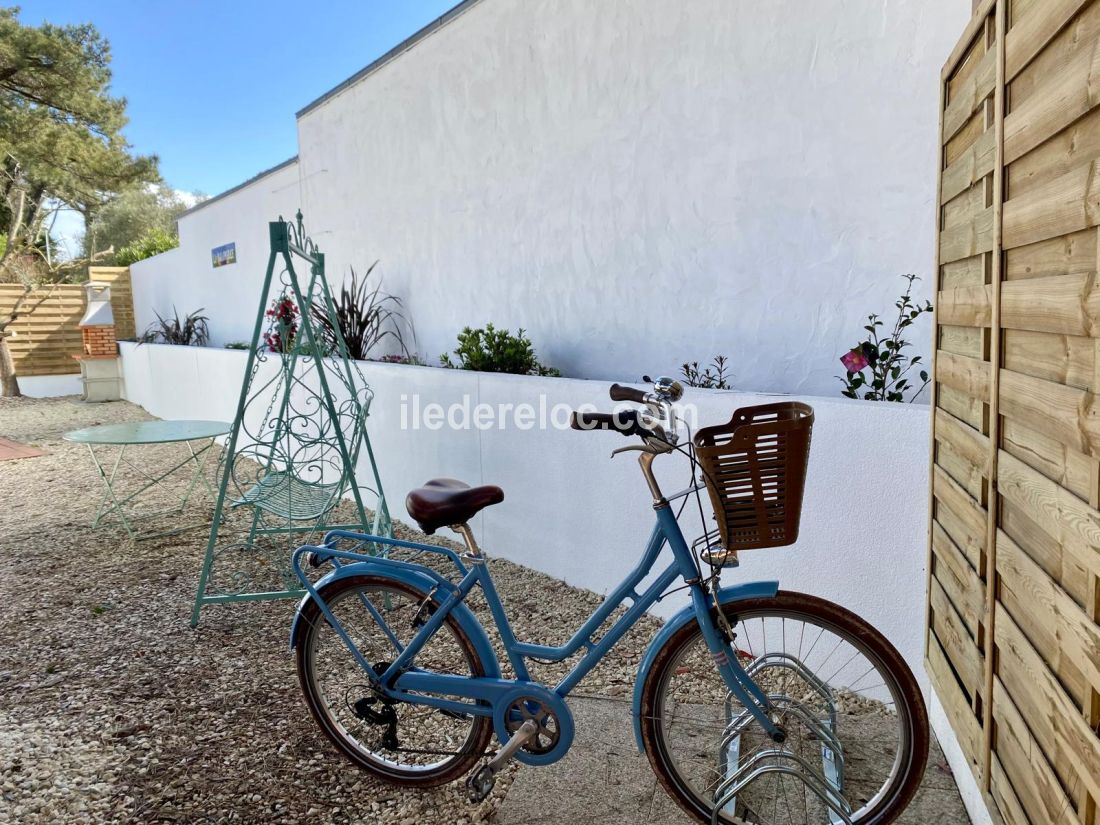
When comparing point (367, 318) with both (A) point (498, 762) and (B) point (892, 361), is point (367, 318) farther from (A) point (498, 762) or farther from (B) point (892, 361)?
(A) point (498, 762)

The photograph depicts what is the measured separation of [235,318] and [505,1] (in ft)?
19.9

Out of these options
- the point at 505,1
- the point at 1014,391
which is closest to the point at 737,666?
the point at 1014,391

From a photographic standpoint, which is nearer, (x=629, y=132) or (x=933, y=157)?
(x=933, y=157)

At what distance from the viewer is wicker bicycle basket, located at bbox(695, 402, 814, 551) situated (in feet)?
4.87

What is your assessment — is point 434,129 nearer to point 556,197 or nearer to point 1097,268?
point 556,197

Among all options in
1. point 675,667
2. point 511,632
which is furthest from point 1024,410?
point 511,632

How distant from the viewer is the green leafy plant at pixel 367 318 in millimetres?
5805

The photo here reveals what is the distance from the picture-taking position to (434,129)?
5.22 meters

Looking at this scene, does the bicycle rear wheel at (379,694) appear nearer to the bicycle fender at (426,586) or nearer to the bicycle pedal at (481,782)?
the bicycle fender at (426,586)

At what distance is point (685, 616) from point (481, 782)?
64cm

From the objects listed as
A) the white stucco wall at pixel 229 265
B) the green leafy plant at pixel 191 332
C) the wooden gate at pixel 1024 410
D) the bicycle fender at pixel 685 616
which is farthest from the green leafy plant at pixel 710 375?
the green leafy plant at pixel 191 332

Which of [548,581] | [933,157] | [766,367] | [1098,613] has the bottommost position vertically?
[548,581]

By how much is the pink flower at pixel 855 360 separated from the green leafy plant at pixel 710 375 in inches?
28.7

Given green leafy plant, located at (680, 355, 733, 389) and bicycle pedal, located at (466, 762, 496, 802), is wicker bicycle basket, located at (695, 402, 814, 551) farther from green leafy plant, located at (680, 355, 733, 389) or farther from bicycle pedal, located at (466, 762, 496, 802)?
green leafy plant, located at (680, 355, 733, 389)
